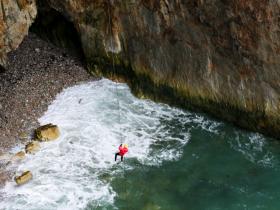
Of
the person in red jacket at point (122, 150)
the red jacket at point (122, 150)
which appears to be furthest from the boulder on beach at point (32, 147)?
the red jacket at point (122, 150)

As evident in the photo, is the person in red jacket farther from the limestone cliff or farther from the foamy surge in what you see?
the limestone cliff

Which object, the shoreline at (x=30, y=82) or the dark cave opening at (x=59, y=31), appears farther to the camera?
the dark cave opening at (x=59, y=31)

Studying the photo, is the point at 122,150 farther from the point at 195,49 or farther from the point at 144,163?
the point at 195,49

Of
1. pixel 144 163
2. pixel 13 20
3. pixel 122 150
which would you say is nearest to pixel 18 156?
pixel 122 150

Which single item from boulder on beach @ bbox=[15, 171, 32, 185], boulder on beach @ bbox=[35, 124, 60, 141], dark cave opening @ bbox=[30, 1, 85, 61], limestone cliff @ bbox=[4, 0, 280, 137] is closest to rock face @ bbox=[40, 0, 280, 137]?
limestone cliff @ bbox=[4, 0, 280, 137]

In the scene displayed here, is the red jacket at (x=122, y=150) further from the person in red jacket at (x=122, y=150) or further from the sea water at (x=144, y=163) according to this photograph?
the sea water at (x=144, y=163)

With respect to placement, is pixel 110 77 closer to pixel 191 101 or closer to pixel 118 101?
pixel 118 101
